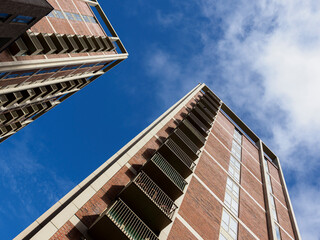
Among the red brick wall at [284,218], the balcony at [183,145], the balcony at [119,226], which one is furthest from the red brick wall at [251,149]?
the balcony at [119,226]

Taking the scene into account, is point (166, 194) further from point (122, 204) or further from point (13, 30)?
point (13, 30)

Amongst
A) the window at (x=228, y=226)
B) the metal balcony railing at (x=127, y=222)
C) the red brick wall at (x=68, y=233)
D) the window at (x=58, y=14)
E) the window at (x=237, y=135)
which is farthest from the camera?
the window at (x=237, y=135)

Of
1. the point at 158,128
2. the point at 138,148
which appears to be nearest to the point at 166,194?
the point at 138,148

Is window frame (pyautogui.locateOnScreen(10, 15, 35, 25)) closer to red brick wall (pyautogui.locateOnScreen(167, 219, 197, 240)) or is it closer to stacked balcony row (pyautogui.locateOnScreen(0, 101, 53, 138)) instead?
red brick wall (pyautogui.locateOnScreen(167, 219, 197, 240))

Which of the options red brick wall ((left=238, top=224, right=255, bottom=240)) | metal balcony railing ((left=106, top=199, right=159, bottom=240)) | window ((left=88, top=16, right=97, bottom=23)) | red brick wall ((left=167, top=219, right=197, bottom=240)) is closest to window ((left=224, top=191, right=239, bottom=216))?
red brick wall ((left=238, top=224, right=255, bottom=240))

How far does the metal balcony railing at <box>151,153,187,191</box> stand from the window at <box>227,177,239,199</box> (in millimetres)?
7441

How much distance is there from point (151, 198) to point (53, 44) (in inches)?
774

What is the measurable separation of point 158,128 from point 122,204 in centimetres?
952

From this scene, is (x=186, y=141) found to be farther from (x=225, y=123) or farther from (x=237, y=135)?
(x=237, y=135)

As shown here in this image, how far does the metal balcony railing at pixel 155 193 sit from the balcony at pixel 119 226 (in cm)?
135

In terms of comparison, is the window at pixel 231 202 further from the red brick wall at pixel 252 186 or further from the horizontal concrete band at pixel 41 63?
the horizontal concrete band at pixel 41 63

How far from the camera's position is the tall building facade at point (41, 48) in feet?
50.6

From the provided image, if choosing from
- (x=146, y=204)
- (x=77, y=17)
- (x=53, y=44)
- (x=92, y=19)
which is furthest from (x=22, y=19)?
(x=92, y=19)

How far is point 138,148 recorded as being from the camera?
1602 cm
